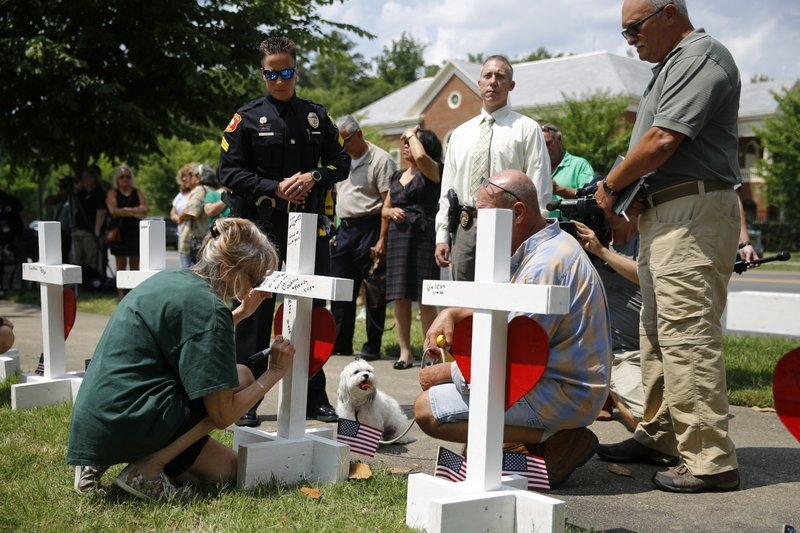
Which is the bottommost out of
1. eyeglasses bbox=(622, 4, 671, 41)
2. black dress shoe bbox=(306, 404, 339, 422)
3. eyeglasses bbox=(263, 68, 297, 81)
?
black dress shoe bbox=(306, 404, 339, 422)

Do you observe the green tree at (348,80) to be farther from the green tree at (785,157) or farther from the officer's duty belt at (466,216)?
the officer's duty belt at (466,216)

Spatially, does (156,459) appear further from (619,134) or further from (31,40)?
(619,134)

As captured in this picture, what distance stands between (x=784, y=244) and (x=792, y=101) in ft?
22.0

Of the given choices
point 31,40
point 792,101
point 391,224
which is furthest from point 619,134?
point 391,224

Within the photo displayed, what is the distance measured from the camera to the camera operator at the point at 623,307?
199 inches

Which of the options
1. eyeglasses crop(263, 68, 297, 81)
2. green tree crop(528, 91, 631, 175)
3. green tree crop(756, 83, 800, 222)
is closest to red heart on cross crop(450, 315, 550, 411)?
eyeglasses crop(263, 68, 297, 81)

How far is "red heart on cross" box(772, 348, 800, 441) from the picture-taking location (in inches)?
101

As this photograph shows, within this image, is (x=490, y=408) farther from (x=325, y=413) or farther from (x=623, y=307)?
(x=623, y=307)

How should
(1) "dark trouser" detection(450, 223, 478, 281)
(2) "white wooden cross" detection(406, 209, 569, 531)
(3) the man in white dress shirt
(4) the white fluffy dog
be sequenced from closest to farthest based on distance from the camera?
(2) "white wooden cross" detection(406, 209, 569, 531)
(4) the white fluffy dog
(3) the man in white dress shirt
(1) "dark trouser" detection(450, 223, 478, 281)

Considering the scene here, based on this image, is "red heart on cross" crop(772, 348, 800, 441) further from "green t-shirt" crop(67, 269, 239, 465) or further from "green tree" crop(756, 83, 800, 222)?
"green tree" crop(756, 83, 800, 222)

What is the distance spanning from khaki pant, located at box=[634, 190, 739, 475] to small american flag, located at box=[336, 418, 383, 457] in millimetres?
1436

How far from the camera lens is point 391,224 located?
747cm

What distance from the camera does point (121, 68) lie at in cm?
1567

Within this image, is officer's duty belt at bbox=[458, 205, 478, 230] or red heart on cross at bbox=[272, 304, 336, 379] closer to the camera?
red heart on cross at bbox=[272, 304, 336, 379]
